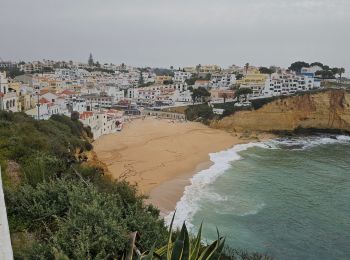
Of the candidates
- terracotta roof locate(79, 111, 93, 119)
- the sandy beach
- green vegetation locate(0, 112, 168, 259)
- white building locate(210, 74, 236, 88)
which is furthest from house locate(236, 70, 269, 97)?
green vegetation locate(0, 112, 168, 259)

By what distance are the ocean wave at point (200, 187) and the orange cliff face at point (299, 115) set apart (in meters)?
13.9

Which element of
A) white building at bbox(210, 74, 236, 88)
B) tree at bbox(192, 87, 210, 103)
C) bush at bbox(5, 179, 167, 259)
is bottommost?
tree at bbox(192, 87, 210, 103)

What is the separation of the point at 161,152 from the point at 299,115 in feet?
81.6

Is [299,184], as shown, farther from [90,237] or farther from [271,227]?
[90,237]

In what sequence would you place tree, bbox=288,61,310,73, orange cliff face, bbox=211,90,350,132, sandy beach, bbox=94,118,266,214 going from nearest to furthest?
Result: sandy beach, bbox=94,118,266,214 < orange cliff face, bbox=211,90,350,132 < tree, bbox=288,61,310,73

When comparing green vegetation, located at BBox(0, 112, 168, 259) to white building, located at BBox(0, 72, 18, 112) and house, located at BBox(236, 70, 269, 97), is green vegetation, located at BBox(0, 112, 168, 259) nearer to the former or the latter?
white building, located at BBox(0, 72, 18, 112)

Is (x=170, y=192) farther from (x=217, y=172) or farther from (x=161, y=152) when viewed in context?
(x=161, y=152)

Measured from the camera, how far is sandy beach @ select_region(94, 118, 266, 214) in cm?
2517

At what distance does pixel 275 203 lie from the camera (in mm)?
21766

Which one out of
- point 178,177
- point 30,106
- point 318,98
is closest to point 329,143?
point 318,98

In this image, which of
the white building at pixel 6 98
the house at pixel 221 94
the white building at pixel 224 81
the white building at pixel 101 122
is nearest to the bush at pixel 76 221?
the white building at pixel 6 98

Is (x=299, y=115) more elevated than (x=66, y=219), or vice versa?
(x=66, y=219)

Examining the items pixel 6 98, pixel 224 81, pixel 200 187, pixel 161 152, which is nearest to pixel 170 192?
pixel 200 187

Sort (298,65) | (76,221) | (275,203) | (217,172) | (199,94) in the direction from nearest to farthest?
(76,221) < (275,203) < (217,172) < (199,94) < (298,65)
